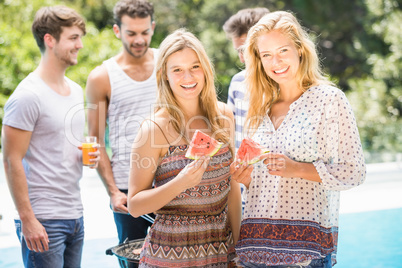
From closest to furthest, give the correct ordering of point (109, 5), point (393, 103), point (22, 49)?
point (22, 49), point (393, 103), point (109, 5)

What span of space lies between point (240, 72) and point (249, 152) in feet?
4.93

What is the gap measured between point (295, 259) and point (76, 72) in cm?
1285

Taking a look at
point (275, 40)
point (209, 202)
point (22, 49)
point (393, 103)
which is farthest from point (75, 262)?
point (393, 103)

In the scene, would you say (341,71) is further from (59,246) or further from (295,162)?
(295,162)

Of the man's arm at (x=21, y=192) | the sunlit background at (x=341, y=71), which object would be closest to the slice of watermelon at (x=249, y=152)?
the sunlit background at (x=341, y=71)

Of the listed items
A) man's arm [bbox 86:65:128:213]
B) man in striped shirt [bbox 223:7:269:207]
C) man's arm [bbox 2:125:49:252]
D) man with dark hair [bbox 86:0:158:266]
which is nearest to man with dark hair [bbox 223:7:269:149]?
man in striped shirt [bbox 223:7:269:207]

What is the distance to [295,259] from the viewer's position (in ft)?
8.17

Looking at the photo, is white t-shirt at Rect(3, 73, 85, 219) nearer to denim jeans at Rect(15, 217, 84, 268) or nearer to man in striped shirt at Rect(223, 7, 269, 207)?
denim jeans at Rect(15, 217, 84, 268)

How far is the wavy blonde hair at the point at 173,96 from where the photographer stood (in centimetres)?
269

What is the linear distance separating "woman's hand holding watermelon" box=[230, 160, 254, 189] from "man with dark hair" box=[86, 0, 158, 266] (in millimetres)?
1235

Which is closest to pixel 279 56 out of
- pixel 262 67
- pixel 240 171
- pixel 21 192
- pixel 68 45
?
pixel 262 67

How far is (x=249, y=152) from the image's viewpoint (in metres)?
2.57

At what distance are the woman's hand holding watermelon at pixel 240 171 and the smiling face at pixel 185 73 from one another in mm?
443

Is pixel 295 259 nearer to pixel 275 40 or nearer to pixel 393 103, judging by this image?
pixel 275 40
